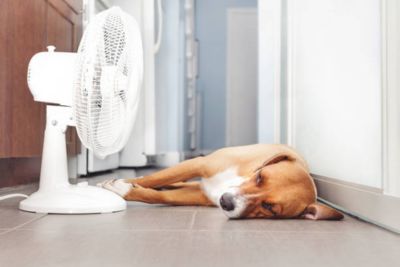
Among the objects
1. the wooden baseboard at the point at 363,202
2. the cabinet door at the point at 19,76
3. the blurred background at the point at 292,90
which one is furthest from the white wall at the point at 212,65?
the wooden baseboard at the point at 363,202

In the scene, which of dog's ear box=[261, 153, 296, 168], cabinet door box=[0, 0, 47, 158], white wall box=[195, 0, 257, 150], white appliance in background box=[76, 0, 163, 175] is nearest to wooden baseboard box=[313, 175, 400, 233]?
dog's ear box=[261, 153, 296, 168]

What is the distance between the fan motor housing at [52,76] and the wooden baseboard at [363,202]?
875 millimetres

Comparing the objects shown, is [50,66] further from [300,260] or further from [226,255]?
[300,260]

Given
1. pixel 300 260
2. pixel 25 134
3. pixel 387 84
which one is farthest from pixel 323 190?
pixel 25 134

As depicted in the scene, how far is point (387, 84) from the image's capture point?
1.12m

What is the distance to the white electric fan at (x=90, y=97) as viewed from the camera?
4.00 feet

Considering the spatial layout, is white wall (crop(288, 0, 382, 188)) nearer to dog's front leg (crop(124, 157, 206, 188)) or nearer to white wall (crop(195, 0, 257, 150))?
dog's front leg (crop(124, 157, 206, 188))

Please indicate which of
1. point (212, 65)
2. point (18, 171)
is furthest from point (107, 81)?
point (212, 65)

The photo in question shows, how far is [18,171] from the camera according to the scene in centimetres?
208

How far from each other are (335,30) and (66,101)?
0.92m

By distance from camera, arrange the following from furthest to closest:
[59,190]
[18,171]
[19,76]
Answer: [18,171]
[19,76]
[59,190]

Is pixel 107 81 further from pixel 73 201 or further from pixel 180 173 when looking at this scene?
pixel 180 173

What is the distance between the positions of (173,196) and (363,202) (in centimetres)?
64

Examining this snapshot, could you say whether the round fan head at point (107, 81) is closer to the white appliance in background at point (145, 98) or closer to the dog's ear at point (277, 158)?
the dog's ear at point (277, 158)
